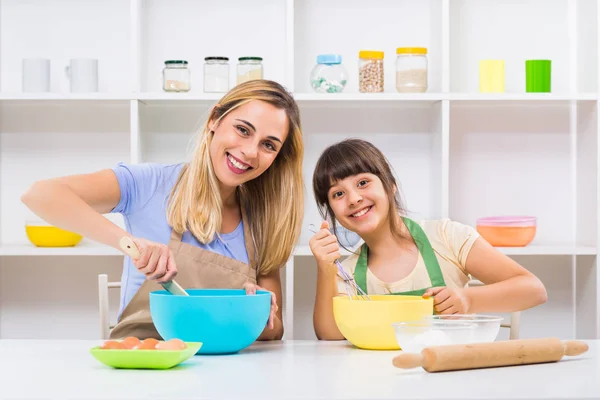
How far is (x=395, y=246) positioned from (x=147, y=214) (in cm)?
65

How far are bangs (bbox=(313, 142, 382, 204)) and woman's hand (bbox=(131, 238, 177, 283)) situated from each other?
2.38 ft

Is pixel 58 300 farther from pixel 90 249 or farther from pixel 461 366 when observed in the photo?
pixel 461 366

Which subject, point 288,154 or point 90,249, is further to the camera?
point 90,249

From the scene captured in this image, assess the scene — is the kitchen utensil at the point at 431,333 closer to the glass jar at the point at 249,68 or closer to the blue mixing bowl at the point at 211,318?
the blue mixing bowl at the point at 211,318

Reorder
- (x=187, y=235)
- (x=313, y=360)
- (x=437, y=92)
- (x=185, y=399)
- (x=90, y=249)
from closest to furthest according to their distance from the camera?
(x=185, y=399), (x=313, y=360), (x=187, y=235), (x=90, y=249), (x=437, y=92)

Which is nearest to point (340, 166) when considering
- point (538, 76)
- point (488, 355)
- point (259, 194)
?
point (259, 194)

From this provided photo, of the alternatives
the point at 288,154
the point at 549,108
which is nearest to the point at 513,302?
the point at 288,154

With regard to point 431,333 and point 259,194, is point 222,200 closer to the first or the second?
point 259,194

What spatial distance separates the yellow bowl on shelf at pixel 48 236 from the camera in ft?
8.40

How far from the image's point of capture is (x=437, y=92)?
8.98ft

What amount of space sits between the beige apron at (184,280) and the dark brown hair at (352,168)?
0.38 meters

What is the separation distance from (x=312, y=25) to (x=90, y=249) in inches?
44.8

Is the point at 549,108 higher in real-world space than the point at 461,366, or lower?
higher

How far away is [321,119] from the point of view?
2.82 metres
